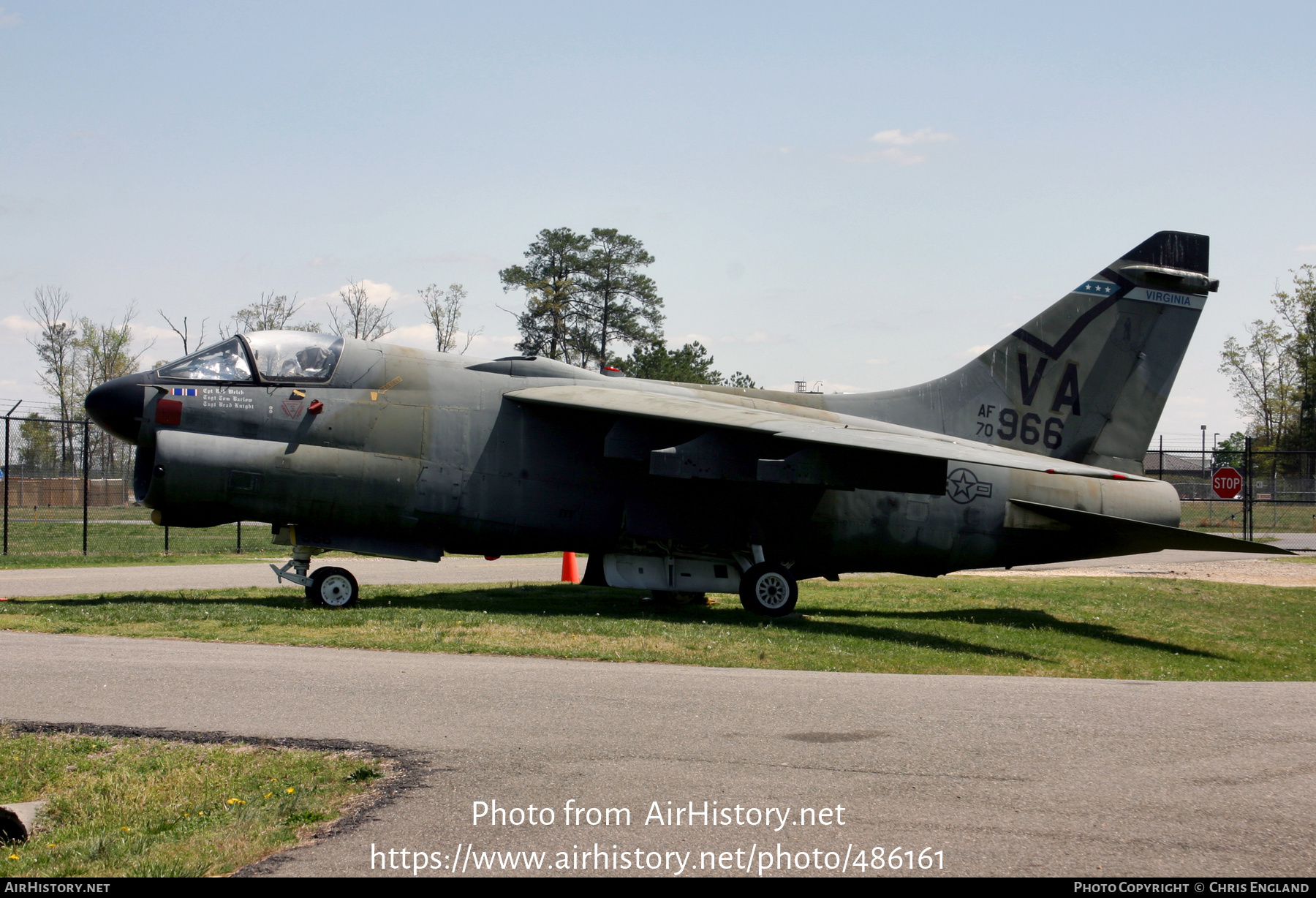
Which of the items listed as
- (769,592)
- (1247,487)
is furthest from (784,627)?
(1247,487)

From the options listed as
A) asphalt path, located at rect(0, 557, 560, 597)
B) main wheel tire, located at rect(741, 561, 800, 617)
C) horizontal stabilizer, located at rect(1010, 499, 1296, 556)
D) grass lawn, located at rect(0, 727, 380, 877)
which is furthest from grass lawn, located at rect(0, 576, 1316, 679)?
grass lawn, located at rect(0, 727, 380, 877)

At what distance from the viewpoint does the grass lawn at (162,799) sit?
496cm

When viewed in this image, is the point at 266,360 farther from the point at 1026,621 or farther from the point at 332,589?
the point at 1026,621

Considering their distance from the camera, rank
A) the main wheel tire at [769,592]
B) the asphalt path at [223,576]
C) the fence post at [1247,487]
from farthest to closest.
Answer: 1. the fence post at [1247,487]
2. the asphalt path at [223,576]
3. the main wheel tire at [769,592]

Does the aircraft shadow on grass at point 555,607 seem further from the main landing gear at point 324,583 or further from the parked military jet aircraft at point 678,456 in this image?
the parked military jet aircraft at point 678,456

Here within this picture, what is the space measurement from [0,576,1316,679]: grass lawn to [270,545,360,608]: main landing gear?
0.92 ft

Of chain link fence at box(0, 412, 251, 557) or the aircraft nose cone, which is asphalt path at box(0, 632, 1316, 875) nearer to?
the aircraft nose cone

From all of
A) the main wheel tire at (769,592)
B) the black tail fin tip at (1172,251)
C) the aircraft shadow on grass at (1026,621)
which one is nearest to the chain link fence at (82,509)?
the main wheel tire at (769,592)

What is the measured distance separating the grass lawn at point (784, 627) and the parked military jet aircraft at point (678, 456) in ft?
3.13

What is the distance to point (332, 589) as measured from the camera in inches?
565

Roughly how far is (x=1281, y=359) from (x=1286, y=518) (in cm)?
2640

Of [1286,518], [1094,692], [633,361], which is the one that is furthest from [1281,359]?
[1094,692]

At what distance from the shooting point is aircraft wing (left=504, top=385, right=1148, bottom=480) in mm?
13109
